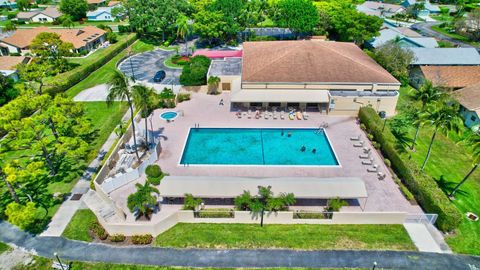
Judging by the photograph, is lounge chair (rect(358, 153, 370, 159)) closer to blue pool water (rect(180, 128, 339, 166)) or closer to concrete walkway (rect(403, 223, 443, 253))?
blue pool water (rect(180, 128, 339, 166))

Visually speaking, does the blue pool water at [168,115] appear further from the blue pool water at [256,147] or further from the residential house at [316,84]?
the residential house at [316,84]

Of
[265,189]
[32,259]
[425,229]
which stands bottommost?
[32,259]

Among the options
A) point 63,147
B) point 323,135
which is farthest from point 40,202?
point 323,135

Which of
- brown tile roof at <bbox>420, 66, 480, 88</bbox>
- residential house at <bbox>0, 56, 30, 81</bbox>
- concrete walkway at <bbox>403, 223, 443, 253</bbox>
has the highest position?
brown tile roof at <bbox>420, 66, 480, 88</bbox>

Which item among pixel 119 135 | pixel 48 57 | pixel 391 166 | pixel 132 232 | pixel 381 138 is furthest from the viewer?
pixel 48 57

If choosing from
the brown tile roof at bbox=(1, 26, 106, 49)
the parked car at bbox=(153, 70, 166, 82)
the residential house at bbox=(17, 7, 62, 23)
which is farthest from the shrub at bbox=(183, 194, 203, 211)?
the residential house at bbox=(17, 7, 62, 23)

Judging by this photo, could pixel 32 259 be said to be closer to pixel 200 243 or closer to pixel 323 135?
pixel 200 243

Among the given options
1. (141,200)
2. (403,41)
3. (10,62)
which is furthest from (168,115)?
(403,41)
